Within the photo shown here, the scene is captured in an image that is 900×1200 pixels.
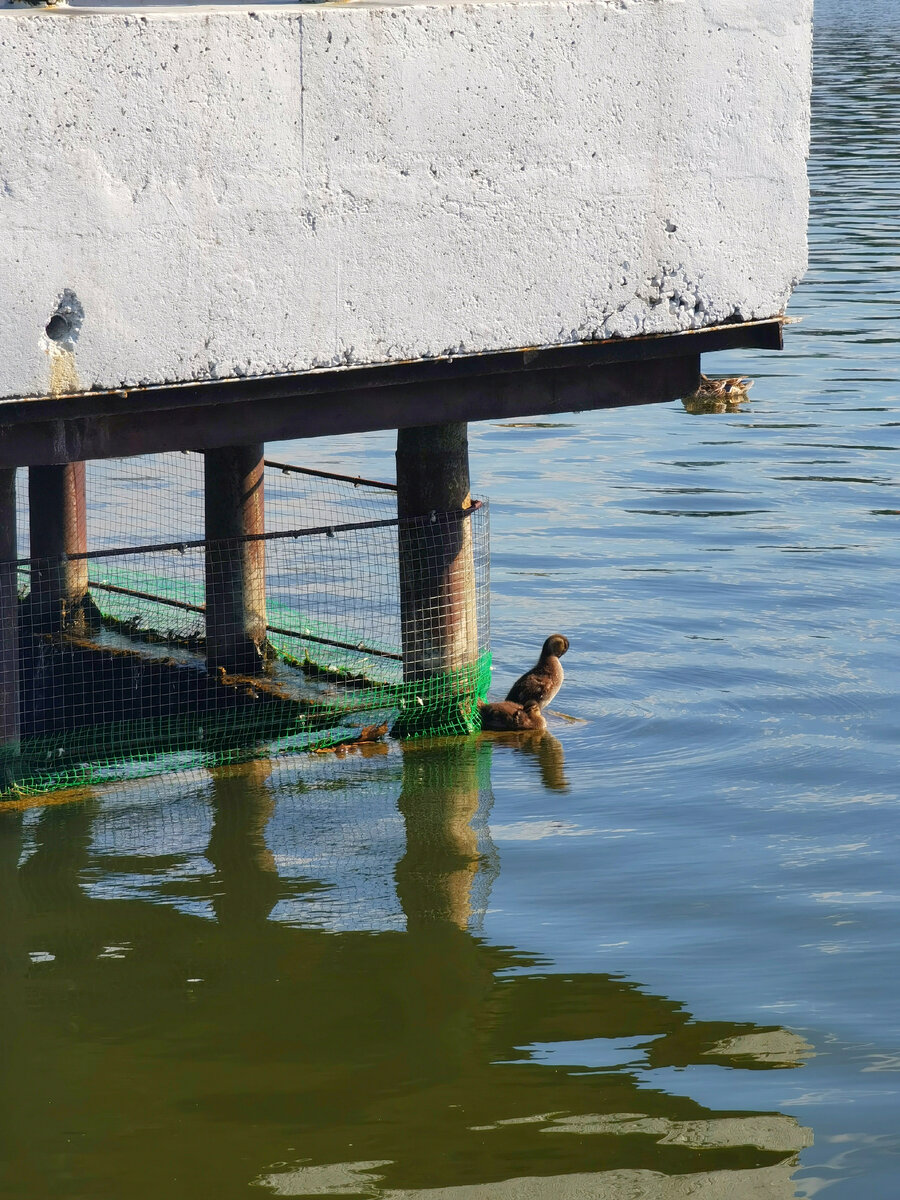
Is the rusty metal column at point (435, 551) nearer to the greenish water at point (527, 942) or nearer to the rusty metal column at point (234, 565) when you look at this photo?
the greenish water at point (527, 942)

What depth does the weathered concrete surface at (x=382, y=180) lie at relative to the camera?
7.35 metres

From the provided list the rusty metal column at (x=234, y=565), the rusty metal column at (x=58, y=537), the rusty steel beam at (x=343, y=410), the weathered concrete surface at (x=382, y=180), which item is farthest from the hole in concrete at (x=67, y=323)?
the rusty metal column at (x=58, y=537)

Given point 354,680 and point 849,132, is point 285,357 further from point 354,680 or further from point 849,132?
point 849,132

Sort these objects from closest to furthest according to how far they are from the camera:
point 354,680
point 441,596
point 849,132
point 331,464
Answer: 1. point 441,596
2. point 354,680
3. point 331,464
4. point 849,132

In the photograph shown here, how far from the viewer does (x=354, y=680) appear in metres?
11.1

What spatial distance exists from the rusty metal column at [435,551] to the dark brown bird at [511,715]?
17.1 inches

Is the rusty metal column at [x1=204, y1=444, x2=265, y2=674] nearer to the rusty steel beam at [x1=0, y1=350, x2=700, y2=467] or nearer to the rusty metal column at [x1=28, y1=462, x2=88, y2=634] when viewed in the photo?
the rusty metal column at [x1=28, y1=462, x2=88, y2=634]

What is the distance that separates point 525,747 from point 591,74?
4016 millimetres

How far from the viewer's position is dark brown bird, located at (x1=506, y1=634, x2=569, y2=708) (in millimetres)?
10766

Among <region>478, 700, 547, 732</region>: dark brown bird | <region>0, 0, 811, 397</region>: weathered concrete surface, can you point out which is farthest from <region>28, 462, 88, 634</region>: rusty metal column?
<region>0, 0, 811, 397</region>: weathered concrete surface

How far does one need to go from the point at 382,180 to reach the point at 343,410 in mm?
1222

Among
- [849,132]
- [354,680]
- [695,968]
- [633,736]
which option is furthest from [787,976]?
[849,132]

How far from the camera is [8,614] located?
9.03 m

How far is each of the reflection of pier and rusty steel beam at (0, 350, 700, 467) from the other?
2104 millimetres
